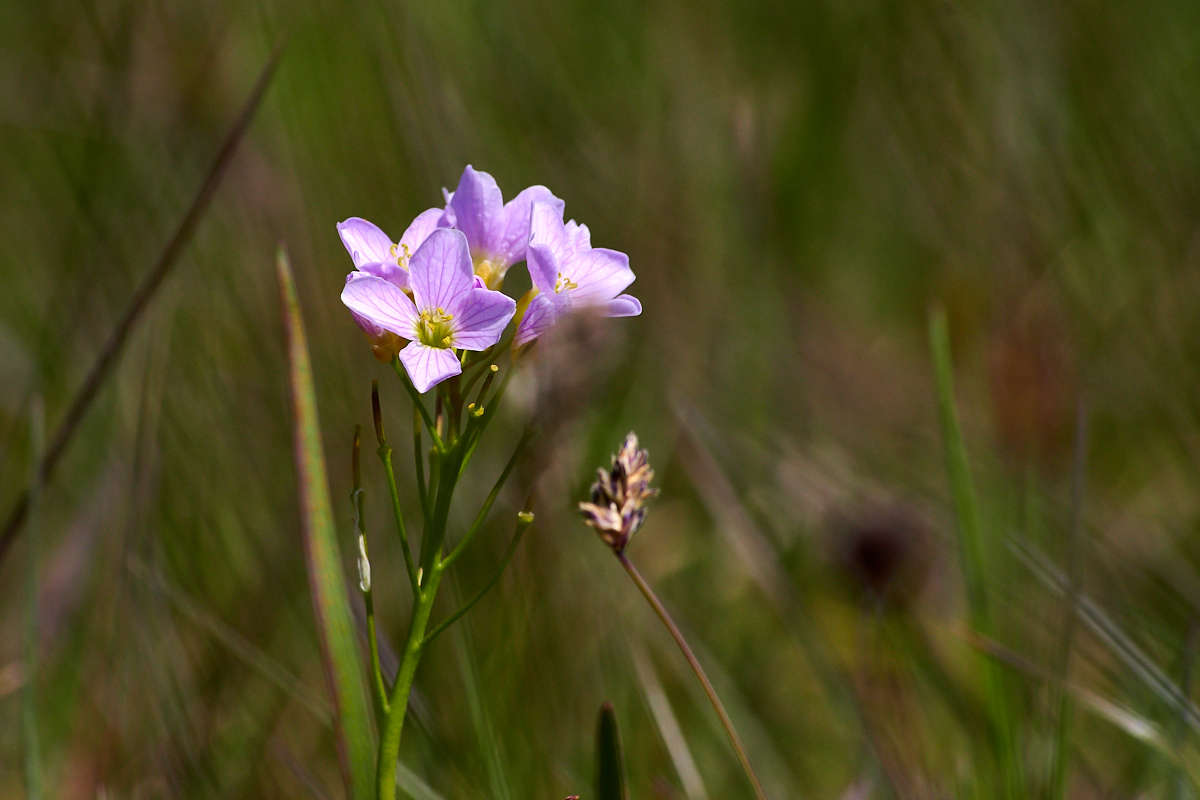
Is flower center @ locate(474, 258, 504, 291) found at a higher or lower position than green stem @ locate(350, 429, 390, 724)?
higher

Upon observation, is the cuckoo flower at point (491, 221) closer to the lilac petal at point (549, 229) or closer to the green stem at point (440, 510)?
the lilac petal at point (549, 229)

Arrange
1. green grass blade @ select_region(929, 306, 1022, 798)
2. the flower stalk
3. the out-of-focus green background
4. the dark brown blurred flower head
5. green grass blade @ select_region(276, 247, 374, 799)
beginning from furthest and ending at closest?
1. the dark brown blurred flower head
2. the out-of-focus green background
3. green grass blade @ select_region(929, 306, 1022, 798)
4. the flower stalk
5. green grass blade @ select_region(276, 247, 374, 799)

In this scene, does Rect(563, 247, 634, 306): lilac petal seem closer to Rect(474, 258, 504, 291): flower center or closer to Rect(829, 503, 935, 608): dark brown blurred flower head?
Rect(474, 258, 504, 291): flower center

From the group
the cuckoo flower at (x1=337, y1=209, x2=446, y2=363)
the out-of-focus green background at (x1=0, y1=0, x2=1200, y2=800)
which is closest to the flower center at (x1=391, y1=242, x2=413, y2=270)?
the cuckoo flower at (x1=337, y1=209, x2=446, y2=363)

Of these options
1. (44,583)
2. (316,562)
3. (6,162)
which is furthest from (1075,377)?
(6,162)

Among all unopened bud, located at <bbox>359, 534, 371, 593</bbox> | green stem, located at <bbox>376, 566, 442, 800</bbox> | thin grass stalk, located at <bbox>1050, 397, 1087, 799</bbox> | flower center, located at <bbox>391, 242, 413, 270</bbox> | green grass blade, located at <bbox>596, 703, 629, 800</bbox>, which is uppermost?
flower center, located at <bbox>391, 242, 413, 270</bbox>

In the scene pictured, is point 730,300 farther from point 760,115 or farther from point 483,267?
point 483,267

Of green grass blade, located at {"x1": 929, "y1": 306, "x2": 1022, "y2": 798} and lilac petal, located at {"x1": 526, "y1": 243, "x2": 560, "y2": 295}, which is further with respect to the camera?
green grass blade, located at {"x1": 929, "y1": 306, "x2": 1022, "y2": 798}
